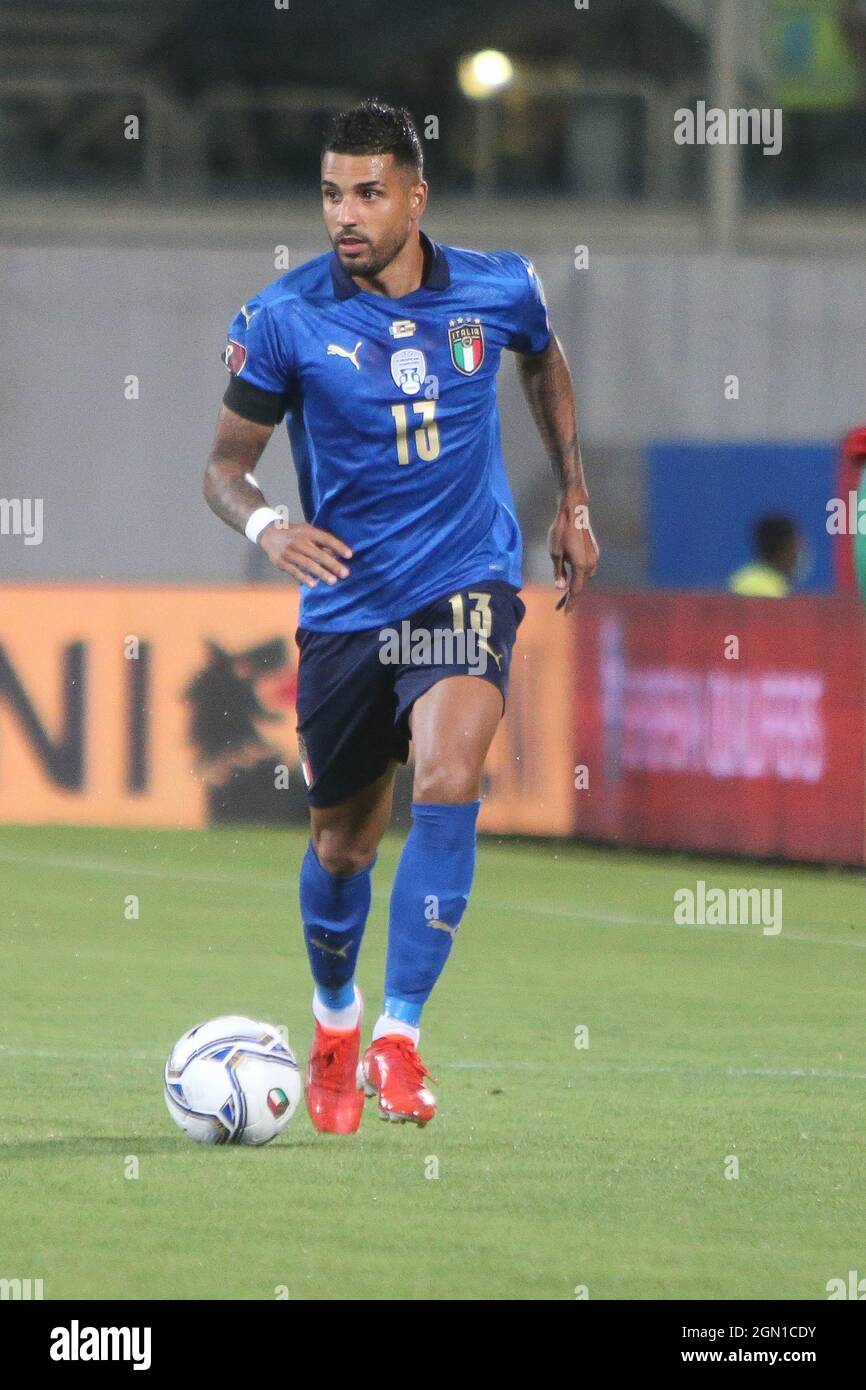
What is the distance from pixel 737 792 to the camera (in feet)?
43.5

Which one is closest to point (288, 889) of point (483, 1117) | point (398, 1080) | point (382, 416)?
point (483, 1117)

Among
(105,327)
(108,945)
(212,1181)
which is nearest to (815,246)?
(105,327)

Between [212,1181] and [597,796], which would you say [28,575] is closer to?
[597,796]

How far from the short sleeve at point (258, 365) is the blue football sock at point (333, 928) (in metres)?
1.02

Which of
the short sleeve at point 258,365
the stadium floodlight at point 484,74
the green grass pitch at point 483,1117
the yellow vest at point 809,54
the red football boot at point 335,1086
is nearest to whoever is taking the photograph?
the green grass pitch at point 483,1117

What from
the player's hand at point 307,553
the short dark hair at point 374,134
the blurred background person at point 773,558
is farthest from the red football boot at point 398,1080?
the blurred background person at point 773,558

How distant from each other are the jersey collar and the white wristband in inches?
20.3

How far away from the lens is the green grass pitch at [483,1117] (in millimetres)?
4766

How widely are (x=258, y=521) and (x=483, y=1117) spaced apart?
1535 mm

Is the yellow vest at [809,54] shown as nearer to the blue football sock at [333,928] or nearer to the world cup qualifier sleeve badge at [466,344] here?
the world cup qualifier sleeve badge at [466,344]

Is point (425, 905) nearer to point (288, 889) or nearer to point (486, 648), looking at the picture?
point (486, 648)

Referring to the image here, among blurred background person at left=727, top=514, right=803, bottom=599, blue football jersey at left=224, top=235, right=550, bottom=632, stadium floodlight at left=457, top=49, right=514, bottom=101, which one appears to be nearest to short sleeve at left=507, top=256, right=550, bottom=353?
blue football jersey at left=224, top=235, right=550, bottom=632

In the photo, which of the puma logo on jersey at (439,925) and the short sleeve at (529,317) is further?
the short sleeve at (529,317)

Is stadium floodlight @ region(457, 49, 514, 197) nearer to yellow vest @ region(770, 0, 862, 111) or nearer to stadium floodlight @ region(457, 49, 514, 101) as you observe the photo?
stadium floodlight @ region(457, 49, 514, 101)
